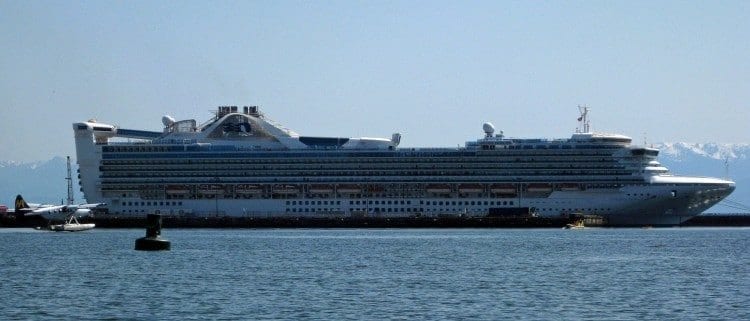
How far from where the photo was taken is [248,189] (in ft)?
429

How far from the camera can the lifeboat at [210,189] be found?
131 meters

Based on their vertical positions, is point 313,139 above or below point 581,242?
above

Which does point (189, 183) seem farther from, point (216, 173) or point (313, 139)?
point (313, 139)

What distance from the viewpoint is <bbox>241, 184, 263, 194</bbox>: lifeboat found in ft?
429

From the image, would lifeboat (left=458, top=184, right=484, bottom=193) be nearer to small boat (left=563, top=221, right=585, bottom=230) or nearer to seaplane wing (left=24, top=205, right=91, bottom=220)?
small boat (left=563, top=221, right=585, bottom=230)

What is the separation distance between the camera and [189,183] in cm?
13175

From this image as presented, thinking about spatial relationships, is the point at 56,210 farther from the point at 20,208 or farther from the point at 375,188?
the point at 375,188

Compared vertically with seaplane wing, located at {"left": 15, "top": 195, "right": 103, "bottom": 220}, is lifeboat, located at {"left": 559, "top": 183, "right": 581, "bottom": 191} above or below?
above

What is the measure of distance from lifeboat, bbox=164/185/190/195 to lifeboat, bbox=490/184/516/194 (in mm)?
26800

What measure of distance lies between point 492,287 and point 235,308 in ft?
38.4

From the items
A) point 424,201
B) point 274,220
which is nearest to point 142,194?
point 274,220

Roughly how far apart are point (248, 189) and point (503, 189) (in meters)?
22.2

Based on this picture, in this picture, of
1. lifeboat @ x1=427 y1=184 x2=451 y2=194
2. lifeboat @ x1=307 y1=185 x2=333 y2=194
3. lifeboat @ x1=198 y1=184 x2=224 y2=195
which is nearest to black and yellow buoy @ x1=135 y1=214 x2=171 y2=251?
lifeboat @ x1=307 y1=185 x2=333 y2=194

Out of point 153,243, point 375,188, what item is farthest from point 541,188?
point 153,243
